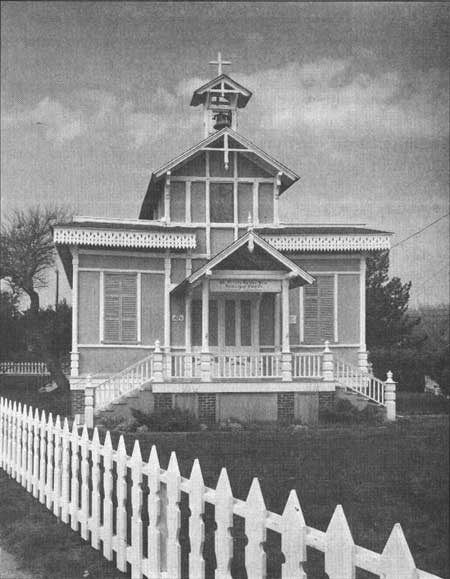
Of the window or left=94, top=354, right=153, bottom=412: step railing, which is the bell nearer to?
the window

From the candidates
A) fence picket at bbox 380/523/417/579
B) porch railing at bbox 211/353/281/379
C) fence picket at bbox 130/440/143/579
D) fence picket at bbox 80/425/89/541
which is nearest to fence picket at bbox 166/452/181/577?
fence picket at bbox 130/440/143/579

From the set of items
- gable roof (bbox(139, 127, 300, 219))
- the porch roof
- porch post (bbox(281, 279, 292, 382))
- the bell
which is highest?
the bell

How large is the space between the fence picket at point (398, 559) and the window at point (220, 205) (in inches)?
696

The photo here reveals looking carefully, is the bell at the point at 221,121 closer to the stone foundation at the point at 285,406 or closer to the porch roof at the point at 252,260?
the porch roof at the point at 252,260

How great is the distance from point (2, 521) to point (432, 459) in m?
7.55

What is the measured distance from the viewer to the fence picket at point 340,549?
323 centimetres

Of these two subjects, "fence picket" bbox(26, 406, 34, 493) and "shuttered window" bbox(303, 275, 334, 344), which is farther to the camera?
"shuttered window" bbox(303, 275, 334, 344)

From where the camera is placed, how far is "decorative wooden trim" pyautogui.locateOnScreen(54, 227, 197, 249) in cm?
1808

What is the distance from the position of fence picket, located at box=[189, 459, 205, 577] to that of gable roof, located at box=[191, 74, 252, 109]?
688 inches

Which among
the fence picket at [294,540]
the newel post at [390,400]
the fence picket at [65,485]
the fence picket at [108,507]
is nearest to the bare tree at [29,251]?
the newel post at [390,400]

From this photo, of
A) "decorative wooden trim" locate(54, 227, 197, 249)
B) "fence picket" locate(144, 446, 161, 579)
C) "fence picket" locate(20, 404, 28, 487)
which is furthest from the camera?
"decorative wooden trim" locate(54, 227, 197, 249)

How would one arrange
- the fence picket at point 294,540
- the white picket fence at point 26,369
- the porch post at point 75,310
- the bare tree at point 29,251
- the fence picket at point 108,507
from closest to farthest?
the fence picket at point 294,540 → the fence picket at point 108,507 → the porch post at point 75,310 → the bare tree at point 29,251 → the white picket fence at point 26,369

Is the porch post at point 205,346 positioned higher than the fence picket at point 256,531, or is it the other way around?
the porch post at point 205,346

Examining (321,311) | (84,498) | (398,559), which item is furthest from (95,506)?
(321,311)
